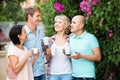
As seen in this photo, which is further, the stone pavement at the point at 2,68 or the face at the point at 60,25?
the stone pavement at the point at 2,68

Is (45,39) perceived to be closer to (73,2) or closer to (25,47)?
(25,47)

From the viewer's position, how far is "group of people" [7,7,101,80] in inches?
197

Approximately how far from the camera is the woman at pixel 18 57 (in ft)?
16.1

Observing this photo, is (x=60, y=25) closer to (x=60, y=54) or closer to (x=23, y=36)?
(x=60, y=54)

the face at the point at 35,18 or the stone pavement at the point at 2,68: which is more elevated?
the face at the point at 35,18

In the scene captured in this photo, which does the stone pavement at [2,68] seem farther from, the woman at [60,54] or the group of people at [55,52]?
the woman at [60,54]

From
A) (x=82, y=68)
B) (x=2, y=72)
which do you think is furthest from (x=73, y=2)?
(x=2, y=72)

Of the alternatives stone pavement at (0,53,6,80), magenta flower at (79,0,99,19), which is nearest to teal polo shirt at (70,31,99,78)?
magenta flower at (79,0,99,19)

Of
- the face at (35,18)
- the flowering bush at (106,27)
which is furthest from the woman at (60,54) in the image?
the flowering bush at (106,27)

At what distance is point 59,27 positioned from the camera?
5.32 meters

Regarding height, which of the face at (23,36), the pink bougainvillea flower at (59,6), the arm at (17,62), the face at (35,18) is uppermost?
the pink bougainvillea flower at (59,6)

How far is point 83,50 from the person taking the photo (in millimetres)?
5168

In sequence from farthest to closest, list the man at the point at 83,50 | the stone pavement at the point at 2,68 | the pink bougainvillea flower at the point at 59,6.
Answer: the stone pavement at the point at 2,68 < the pink bougainvillea flower at the point at 59,6 < the man at the point at 83,50

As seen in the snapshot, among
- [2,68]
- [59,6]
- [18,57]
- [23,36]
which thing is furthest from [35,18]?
[2,68]
